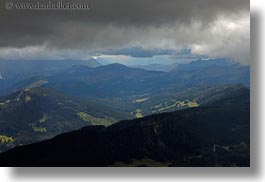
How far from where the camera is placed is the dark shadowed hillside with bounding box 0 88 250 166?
33.8ft

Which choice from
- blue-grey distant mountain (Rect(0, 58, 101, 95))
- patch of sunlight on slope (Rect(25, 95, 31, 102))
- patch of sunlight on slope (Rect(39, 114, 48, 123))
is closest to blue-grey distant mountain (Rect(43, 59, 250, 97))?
blue-grey distant mountain (Rect(0, 58, 101, 95))

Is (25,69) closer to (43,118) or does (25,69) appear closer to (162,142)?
(43,118)

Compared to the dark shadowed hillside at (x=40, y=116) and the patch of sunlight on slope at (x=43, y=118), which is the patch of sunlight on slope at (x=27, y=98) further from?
the patch of sunlight on slope at (x=43, y=118)

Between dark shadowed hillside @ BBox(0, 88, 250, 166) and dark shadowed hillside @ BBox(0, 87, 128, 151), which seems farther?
dark shadowed hillside @ BBox(0, 87, 128, 151)

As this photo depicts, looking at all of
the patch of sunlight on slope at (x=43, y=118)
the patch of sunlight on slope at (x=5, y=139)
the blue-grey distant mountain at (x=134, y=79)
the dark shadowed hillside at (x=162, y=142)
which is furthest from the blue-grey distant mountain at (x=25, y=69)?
the dark shadowed hillside at (x=162, y=142)

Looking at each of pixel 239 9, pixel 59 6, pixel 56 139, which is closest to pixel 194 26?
pixel 239 9

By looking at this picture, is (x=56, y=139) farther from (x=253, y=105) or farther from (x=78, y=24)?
(x=253, y=105)

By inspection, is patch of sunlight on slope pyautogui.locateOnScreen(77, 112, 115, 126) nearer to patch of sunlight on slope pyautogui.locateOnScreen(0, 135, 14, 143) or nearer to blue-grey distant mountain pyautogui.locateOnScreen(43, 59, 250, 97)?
blue-grey distant mountain pyautogui.locateOnScreen(43, 59, 250, 97)

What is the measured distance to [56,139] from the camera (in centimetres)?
1051

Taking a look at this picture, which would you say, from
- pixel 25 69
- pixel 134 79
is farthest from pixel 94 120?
pixel 25 69

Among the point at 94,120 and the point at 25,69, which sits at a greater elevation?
the point at 25,69

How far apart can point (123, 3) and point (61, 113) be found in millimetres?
2214

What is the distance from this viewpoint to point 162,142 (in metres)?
10.5

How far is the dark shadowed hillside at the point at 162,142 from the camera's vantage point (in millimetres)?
10305
